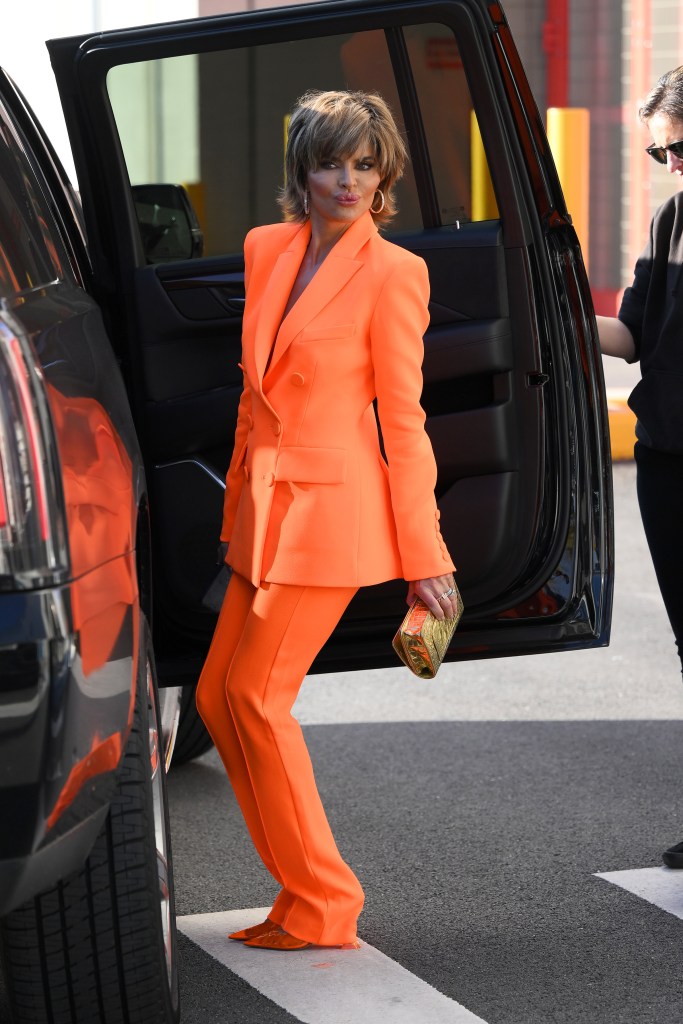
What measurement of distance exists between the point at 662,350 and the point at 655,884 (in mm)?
1233

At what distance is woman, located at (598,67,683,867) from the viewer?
12.2ft

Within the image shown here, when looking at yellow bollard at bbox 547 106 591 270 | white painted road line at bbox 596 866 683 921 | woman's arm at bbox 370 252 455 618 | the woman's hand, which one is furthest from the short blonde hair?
yellow bollard at bbox 547 106 591 270

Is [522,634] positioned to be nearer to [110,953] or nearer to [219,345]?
[219,345]

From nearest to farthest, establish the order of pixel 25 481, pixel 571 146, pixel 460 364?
pixel 25 481 → pixel 460 364 → pixel 571 146

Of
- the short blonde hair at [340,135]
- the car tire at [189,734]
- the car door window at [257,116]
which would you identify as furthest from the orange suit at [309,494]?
the car tire at [189,734]

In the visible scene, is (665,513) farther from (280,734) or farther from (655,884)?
(280,734)

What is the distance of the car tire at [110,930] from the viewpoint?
2582mm

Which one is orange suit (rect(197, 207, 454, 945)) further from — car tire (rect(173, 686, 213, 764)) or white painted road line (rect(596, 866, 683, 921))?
car tire (rect(173, 686, 213, 764))

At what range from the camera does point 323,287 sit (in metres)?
3.07

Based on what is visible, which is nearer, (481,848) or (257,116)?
Answer: (481,848)

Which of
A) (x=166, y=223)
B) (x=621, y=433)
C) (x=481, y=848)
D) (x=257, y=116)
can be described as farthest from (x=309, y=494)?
(x=257, y=116)

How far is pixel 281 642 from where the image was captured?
3.14 metres

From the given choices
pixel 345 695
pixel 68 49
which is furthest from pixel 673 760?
pixel 68 49

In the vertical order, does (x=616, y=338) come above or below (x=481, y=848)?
above
